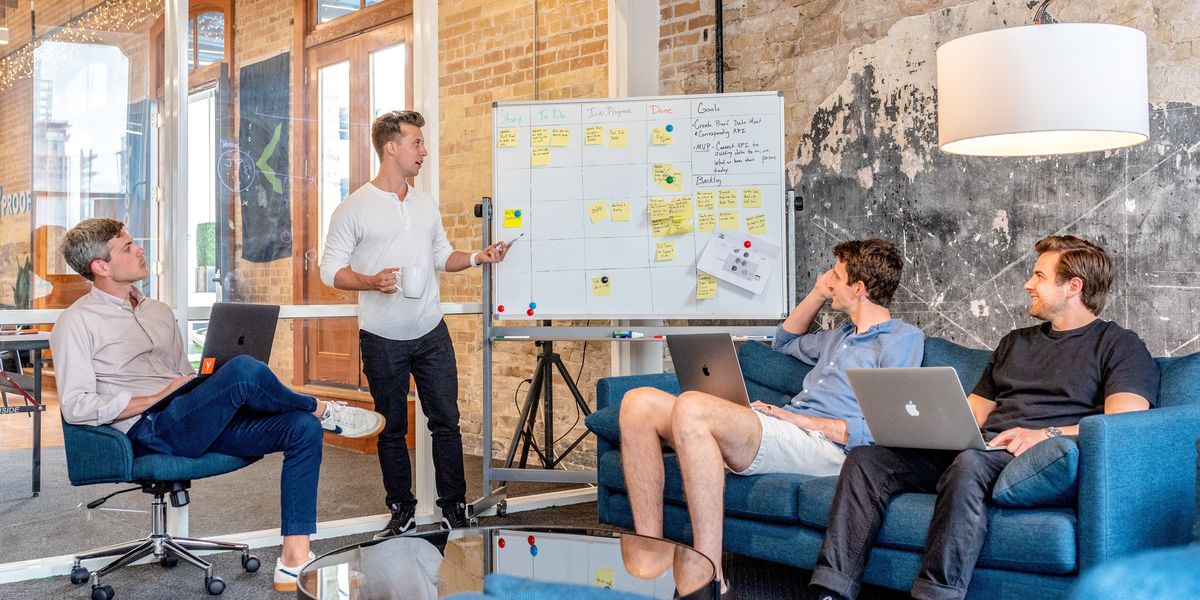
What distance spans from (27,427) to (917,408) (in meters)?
3.10

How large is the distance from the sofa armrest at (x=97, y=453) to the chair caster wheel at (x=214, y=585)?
420mm

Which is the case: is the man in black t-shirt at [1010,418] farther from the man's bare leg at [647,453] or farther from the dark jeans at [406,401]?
the dark jeans at [406,401]

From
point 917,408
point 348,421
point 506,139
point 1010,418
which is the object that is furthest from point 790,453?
point 506,139

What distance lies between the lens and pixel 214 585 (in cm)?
345

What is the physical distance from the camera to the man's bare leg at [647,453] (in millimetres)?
3422

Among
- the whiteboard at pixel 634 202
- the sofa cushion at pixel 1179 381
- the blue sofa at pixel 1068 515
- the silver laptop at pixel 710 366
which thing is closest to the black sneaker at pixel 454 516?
the whiteboard at pixel 634 202

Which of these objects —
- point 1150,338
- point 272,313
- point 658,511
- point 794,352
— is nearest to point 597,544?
point 658,511

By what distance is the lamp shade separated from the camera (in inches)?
110

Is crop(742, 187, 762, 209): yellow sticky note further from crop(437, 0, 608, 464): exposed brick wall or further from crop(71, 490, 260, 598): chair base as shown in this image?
crop(71, 490, 260, 598): chair base

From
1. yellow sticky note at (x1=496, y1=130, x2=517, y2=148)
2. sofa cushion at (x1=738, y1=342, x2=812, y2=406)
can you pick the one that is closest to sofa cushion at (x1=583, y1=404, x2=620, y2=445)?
sofa cushion at (x1=738, y1=342, x2=812, y2=406)

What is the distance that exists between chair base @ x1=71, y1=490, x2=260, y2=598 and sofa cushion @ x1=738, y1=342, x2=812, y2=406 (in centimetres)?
193

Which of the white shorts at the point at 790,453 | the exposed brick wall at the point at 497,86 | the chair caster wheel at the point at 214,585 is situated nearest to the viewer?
the white shorts at the point at 790,453

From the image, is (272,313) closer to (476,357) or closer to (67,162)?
(67,162)

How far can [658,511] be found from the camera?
3436mm
